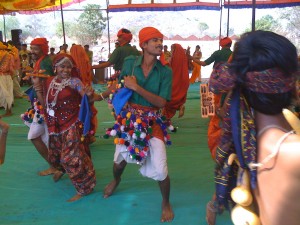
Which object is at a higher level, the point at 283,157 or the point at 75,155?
the point at 283,157

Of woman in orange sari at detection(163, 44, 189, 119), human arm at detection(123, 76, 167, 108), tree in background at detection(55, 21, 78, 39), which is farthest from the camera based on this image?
tree in background at detection(55, 21, 78, 39)

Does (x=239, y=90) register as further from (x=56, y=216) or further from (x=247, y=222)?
(x=56, y=216)

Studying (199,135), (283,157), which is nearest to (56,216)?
(283,157)

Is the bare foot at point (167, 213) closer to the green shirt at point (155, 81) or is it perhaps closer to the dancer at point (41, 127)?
the green shirt at point (155, 81)

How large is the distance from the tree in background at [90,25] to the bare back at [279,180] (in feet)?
81.3

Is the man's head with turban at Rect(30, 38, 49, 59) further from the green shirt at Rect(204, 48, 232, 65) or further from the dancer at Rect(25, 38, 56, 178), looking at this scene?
the green shirt at Rect(204, 48, 232, 65)

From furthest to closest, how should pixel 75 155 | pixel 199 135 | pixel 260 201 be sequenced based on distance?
pixel 199 135
pixel 75 155
pixel 260 201

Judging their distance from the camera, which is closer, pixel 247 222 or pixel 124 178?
pixel 247 222

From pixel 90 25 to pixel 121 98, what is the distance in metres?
23.4

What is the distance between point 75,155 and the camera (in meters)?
3.92

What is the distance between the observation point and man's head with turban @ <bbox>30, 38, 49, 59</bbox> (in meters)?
4.62

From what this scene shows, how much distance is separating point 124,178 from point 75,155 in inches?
29.1

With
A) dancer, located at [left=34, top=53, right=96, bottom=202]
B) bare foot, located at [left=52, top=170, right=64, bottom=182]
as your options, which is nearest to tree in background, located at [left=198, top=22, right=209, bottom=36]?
bare foot, located at [left=52, top=170, right=64, bottom=182]

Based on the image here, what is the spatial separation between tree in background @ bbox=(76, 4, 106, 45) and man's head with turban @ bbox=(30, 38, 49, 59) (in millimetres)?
21240
